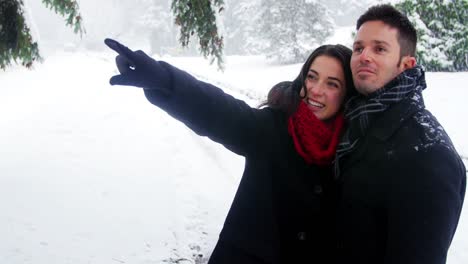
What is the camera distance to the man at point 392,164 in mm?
1582

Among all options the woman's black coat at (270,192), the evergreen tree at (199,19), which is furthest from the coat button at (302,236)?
the evergreen tree at (199,19)

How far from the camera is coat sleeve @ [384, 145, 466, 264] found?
156cm

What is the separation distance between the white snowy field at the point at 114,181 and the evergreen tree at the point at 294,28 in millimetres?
13188

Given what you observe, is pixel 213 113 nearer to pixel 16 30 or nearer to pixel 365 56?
pixel 365 56

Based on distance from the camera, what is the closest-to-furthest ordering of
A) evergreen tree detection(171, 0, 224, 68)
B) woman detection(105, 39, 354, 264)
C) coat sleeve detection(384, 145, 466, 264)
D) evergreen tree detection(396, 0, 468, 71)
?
coat sleeve detection(384, 145, 466, 264)
woman detection(105, 39, 354, 264)
evergreen tree detection(171, 0, 224, 68)
evergreen tree detection(396, 0, 468, 71)

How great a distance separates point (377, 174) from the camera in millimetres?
1708

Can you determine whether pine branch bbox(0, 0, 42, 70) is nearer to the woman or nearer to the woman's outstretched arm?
the woman's outstretched arm

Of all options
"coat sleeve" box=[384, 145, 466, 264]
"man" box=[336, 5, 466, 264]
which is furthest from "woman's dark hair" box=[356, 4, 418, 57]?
"coat sleeve" box=[384, 145, 466, 264]

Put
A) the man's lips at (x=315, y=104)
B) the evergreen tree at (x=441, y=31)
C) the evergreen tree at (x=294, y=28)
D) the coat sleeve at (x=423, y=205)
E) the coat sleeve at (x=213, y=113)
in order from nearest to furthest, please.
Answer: the coat sleeve at (x=423, y=205) → the coat sleeve at (x=213, y=113) → the man's lips at (x=315, y=104) → the evergreen tree at (x=441, y=31) → the evergreen tree at (x=294, y=28)

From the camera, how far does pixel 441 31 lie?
40.2 feet

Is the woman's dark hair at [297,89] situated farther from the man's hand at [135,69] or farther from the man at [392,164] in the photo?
the man's hand at [135,69]

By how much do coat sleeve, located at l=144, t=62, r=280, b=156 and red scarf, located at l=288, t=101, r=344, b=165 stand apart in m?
0.15

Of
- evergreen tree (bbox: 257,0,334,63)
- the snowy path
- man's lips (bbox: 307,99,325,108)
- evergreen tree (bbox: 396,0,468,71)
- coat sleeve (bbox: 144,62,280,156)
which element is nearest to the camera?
coat sleeve (bbox: 144,62,280,156)

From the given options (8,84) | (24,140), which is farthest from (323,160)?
(8,84)
